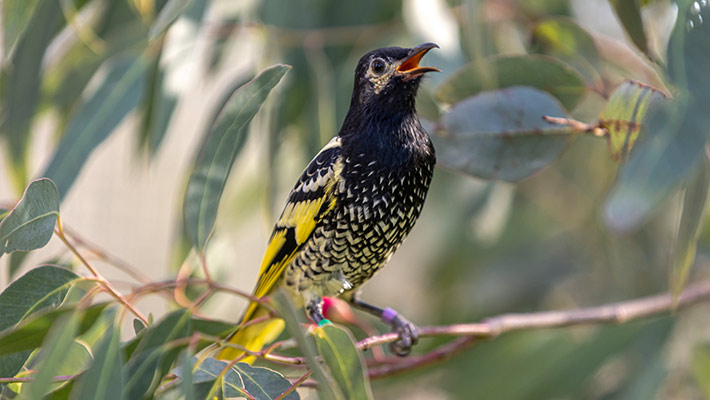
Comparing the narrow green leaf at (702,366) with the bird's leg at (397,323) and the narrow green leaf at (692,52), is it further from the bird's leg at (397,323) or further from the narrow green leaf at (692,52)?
the narrow green leaf at (692,52)

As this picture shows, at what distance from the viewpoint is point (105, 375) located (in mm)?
991

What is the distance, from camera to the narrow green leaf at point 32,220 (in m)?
1.12

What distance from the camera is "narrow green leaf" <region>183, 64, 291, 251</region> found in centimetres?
107

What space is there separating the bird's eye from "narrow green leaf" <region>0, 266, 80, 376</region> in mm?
569

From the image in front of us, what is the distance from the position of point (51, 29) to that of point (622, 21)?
5.08 ft

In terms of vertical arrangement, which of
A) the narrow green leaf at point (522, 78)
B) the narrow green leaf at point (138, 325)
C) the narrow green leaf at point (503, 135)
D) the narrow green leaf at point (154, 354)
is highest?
the narrow green leaf at point (522, 78)

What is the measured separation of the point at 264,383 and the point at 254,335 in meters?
0.44

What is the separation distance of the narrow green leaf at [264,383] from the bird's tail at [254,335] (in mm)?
336

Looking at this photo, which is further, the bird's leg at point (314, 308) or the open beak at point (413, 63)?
the bird's leg at point (314, 308)

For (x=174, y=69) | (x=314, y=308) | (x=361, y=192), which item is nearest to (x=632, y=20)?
(x=361, y=192)

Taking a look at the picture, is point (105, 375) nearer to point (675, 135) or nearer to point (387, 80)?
point (387, 80)

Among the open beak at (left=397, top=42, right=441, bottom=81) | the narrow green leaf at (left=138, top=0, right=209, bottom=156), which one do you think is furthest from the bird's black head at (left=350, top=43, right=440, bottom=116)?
the narrow green leaf at (left=138, top=0, right=209, bottom=156)

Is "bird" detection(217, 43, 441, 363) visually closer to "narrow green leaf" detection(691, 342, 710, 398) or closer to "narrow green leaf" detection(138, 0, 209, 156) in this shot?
"narrow green leaf" detection(138, 0, 209, 156)

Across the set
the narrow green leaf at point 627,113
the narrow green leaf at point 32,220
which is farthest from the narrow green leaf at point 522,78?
the narrow green leaf at point 32,220
